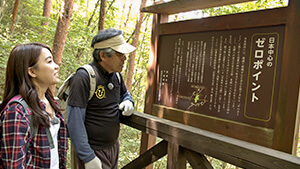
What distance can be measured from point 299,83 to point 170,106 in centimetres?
122

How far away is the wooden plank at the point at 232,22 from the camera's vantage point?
1.74 m

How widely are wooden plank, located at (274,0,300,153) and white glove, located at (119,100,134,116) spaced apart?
54.5 inches

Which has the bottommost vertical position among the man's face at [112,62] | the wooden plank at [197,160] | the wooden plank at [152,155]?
the wooden plank at [152,155]

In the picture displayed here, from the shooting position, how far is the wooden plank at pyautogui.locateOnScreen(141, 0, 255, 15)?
7.07 feet

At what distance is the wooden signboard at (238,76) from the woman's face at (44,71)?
1.21 m

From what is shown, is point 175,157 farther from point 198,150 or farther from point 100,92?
point 100,92

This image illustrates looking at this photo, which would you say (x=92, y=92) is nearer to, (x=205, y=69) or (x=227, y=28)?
(x=205, y=69)

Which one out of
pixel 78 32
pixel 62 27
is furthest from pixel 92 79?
pixel 78 32

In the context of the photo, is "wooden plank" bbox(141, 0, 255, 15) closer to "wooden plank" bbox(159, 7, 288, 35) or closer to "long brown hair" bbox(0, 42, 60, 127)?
"wooden plank" bbox(159, 7, 288, 35)

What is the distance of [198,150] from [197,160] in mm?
168

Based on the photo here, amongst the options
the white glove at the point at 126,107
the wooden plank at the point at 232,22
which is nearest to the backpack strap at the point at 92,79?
the white glove at the point at 126,107

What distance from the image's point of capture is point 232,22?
201 cm

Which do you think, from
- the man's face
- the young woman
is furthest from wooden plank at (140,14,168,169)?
the young woman

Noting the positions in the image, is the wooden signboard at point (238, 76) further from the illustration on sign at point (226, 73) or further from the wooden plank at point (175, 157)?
the wooden plank at point (175, 157)
